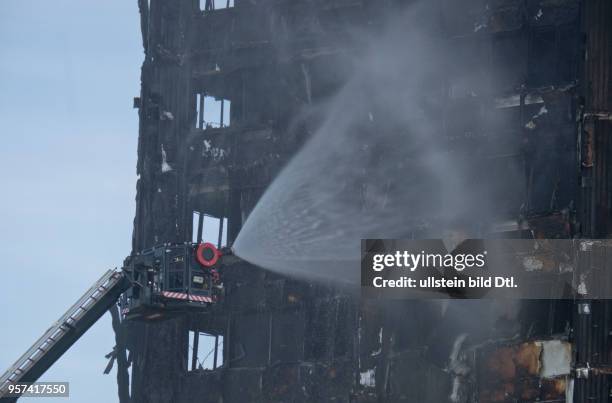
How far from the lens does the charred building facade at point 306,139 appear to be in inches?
1734

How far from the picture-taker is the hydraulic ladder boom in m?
43.5

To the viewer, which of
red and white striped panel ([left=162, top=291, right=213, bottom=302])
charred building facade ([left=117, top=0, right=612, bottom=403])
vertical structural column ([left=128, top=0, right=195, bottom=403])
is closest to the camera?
red and white striped panel ([left=162, top=291, right=213, bottom=302])

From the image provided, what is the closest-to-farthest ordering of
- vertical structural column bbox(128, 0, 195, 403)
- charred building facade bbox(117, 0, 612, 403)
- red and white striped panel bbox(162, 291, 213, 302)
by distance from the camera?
red and white striped panel bbox(162, 291, 213, 302) < charred building facade bbox(117, 0, 612, 403) < vertical structural column bbox(128, 0, 195, 403)

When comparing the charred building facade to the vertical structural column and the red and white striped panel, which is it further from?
the red and white striped panel

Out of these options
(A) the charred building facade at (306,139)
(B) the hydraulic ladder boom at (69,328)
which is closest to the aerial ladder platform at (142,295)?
(B) the hydraulic ladder boom at (69,328)

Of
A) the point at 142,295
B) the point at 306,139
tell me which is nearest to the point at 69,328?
the point at 142,295

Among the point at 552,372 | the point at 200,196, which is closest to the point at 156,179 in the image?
the point at 200,196

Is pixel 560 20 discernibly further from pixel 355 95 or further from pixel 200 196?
pixel 200 196

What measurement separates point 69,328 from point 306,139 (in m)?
10.2

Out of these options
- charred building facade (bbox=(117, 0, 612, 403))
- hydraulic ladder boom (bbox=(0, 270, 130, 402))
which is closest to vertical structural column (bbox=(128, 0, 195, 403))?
charred building facade (bbox=(117, 0, 612, 403))

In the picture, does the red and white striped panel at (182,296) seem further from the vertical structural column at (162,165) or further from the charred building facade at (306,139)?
the vertical structural column at (162,165)

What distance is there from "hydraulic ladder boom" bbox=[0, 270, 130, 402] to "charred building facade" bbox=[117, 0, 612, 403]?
618cm

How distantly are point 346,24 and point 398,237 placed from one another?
23.9ft

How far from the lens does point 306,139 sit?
4919 cm
